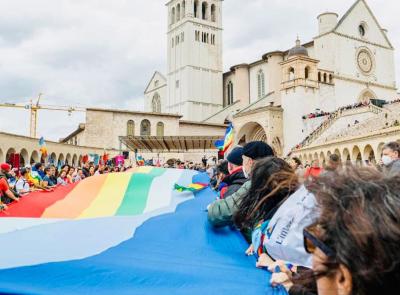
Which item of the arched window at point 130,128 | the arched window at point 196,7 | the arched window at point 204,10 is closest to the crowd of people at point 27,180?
the arched window at point 130,128

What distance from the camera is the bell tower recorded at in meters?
53.7

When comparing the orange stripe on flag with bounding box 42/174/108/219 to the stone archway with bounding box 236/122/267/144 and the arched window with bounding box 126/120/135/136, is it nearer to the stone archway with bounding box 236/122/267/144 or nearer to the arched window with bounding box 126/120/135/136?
the stone archway with bounding box 236/122/267/144

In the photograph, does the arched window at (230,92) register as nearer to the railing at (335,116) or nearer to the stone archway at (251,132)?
the stone archway at (251,132)

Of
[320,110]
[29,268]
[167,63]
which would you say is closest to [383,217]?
[29,268]

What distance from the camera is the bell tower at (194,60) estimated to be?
53.7m

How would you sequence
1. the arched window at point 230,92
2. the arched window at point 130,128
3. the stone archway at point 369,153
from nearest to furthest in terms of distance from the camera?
the stone archway at point 369,153
the arched window at point 130,128
the arched window at point 230,92

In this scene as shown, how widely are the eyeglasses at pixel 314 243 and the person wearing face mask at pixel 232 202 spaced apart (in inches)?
66.3

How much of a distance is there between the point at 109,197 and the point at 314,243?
477 centimetres

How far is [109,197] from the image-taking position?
17.8ft

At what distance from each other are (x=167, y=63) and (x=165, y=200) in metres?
53.7

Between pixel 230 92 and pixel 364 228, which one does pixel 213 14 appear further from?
pixel 364 228

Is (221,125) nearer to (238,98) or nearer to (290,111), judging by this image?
(238,98)

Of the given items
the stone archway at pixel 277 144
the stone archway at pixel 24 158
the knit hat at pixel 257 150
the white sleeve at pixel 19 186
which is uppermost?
the stone archway at pixel 277 144

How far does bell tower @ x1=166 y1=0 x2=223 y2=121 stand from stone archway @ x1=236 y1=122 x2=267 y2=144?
44.9ft
